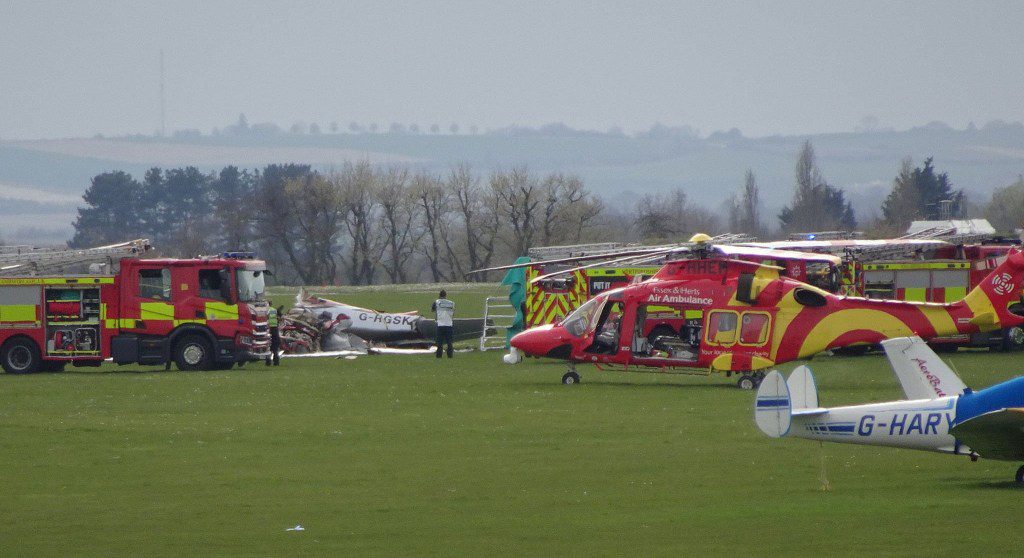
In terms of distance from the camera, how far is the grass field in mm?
9469

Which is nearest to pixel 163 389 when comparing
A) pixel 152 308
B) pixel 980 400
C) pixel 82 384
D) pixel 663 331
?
pixel 82 384

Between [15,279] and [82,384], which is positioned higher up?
[15,279]

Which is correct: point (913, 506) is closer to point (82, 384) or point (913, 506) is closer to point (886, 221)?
point (82, 384)

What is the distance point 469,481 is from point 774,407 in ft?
8.75

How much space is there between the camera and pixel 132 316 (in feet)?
85.4

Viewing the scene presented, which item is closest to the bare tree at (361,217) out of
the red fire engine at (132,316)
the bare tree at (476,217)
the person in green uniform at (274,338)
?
the bare tree at (476,217)

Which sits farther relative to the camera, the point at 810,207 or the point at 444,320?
the point at 810,207

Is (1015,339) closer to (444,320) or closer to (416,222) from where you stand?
(444,320)

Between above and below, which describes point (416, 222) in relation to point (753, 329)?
above

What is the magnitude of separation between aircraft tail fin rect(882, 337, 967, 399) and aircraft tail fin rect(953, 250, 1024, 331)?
8.17 meters

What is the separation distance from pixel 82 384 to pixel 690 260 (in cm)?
1032

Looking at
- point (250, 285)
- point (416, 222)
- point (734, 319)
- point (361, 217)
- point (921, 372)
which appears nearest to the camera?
point (921, 372)

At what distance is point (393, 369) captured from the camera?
84.9 ft

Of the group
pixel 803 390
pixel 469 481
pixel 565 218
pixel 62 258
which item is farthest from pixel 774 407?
pixel 565 218
